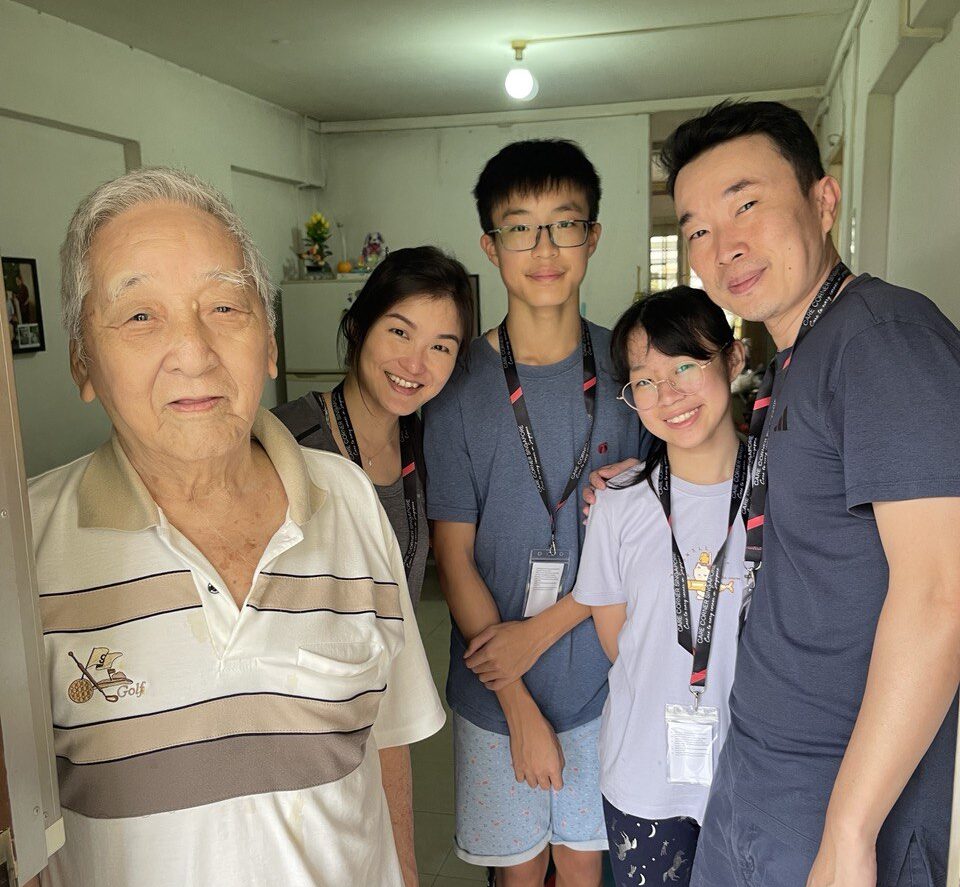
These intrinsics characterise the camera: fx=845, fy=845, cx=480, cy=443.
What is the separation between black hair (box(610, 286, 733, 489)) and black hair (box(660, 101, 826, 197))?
362 mm

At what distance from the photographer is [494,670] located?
6.44ft

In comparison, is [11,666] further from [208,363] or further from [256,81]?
[256,81]

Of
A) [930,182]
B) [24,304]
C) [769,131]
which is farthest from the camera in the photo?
[24,304]

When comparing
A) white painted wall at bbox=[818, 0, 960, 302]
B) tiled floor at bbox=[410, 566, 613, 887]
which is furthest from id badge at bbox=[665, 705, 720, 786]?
white painted wall at bbox=[818, 0, 960, 302]

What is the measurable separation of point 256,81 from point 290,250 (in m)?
1.74

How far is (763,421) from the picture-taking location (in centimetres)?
158

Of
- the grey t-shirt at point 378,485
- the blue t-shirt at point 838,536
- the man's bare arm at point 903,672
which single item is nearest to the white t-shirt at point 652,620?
the blue t-shirt at point 838,536

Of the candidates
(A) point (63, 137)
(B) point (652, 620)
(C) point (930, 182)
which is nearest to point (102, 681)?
(B) point (652, 620)

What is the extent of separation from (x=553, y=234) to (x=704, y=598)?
90 centimetres

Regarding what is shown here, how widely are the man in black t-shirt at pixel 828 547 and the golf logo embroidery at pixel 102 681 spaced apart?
3.09 feet

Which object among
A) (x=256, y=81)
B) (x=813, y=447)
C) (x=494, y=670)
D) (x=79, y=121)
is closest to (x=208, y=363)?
(x=813, y=447)

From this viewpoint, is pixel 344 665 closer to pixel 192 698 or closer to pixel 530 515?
pixel 192 698

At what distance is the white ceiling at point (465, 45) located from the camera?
4.77 meters

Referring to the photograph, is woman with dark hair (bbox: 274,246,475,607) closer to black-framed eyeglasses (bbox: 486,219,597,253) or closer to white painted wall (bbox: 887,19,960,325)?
black-framed eyeglasses (bbox: 486,219,597,253)
